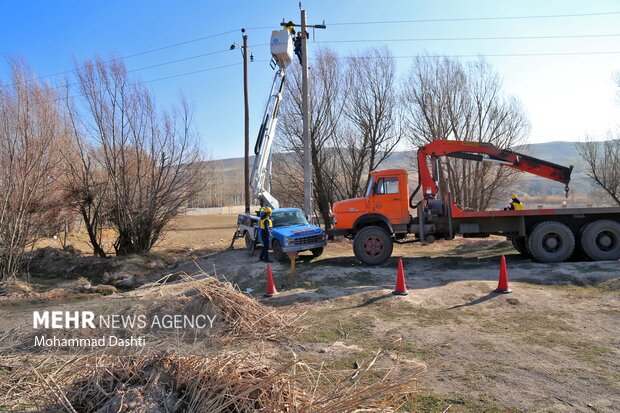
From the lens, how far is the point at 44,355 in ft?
18.0

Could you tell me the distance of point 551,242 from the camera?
11.9 meters

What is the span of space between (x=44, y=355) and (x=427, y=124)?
22907mm

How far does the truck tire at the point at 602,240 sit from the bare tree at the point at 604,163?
15.4 metres

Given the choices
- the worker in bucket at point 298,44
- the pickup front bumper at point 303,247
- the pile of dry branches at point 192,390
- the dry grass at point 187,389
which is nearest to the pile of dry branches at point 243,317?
the dry grass at point 187,389

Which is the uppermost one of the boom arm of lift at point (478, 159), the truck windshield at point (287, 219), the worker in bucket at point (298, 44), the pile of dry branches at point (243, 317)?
the worker in bucket at point (298, 44)

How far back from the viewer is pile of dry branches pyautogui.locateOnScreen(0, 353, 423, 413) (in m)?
3.09

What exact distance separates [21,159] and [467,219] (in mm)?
13744

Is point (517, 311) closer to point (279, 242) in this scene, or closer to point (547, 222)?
point (547, 222)

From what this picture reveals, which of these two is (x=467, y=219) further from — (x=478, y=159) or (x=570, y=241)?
(x=570, y=241)

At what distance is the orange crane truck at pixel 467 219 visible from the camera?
38.8ft

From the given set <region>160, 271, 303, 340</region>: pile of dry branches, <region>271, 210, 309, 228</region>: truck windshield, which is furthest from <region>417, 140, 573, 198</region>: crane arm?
<region>160, 271, 303, 340</region>: pile of dry branches

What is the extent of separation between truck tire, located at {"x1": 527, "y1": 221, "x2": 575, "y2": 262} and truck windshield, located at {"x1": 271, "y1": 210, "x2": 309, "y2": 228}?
7.26 meters

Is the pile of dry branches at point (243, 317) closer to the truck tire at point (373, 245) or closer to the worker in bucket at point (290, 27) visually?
the truck tire at point (373, 245)

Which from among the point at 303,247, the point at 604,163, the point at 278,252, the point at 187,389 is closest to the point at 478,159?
the point at 303,247
